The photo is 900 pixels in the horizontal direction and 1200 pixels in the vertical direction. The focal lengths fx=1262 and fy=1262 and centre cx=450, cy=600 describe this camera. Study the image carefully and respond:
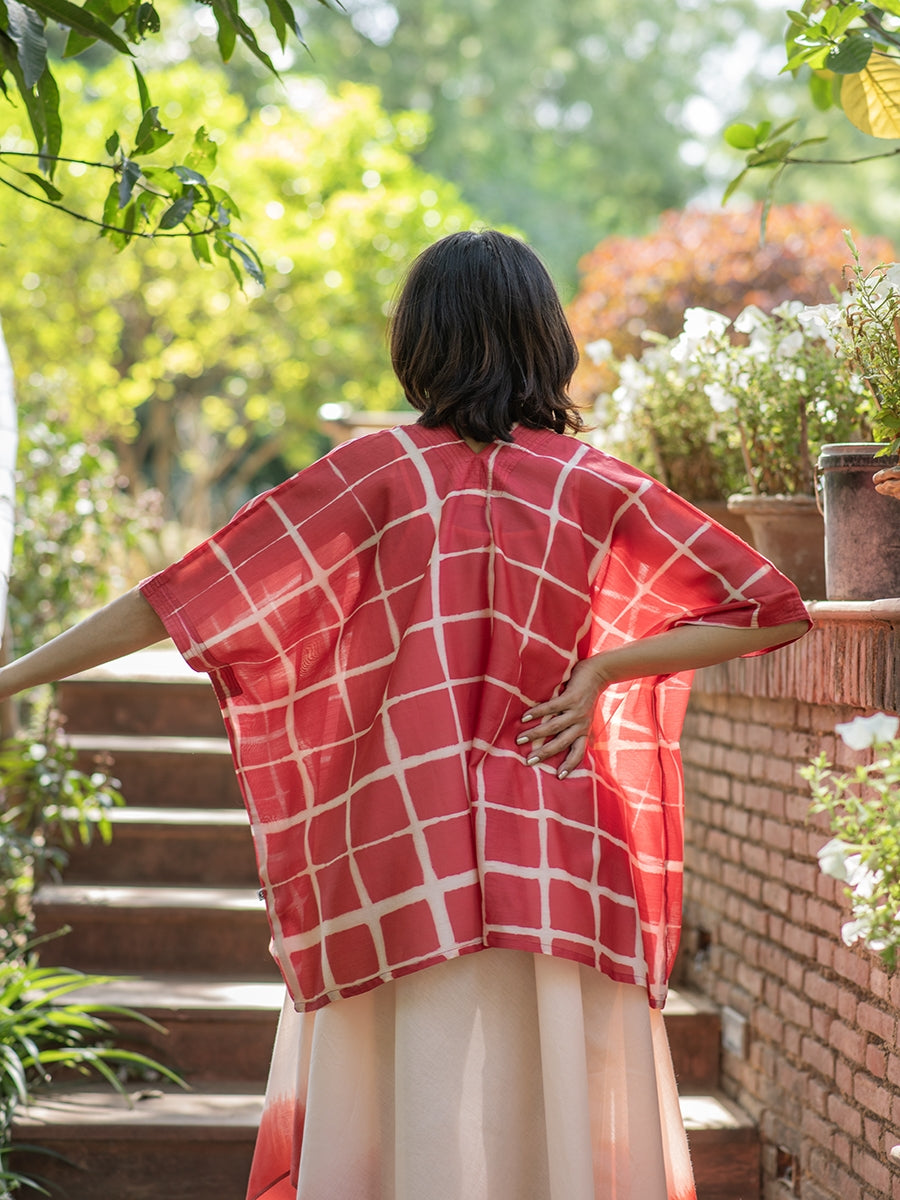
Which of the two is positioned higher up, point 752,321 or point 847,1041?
point 752,321

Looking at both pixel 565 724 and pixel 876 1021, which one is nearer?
pixel 565 724

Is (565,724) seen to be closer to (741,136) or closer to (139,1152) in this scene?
(741,136)

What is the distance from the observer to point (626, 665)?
1.82m

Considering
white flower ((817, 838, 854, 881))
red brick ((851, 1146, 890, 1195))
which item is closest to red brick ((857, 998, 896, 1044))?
red brick ((851, 1146, 890, 1195))

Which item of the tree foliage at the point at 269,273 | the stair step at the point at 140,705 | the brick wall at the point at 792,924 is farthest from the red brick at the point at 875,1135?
the tree foliage at the point at 269,273

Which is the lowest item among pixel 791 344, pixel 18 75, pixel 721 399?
pixel 721 399

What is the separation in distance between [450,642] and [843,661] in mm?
877

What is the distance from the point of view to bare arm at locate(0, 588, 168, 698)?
68.6 inches

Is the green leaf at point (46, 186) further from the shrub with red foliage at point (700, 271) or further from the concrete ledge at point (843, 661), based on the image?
the shrub with red foliage at point (700, 271)

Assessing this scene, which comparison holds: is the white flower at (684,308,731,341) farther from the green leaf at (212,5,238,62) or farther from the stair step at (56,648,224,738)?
the stair step at (56,648,224,738)

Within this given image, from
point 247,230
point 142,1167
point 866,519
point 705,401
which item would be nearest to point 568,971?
point 866,519

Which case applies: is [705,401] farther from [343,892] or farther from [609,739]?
[343,892]

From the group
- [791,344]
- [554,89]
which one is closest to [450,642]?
[791,344]

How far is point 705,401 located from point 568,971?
200 cm
